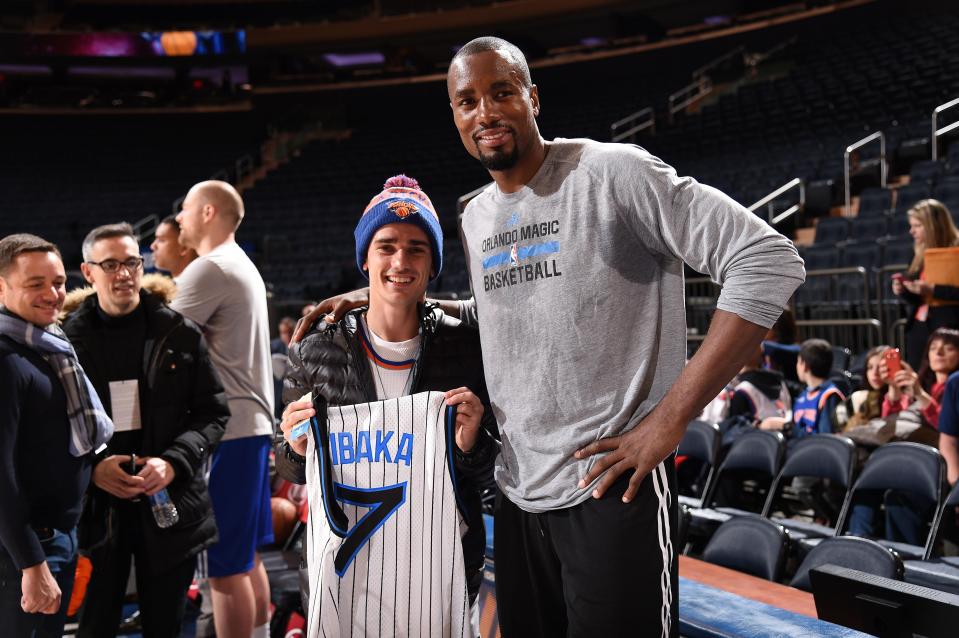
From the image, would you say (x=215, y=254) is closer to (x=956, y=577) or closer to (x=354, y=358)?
(x=354, y=358)

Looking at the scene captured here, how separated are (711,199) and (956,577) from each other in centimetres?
232

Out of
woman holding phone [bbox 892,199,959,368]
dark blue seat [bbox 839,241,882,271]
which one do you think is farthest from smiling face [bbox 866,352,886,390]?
dark blue seat [bbox 839,241,882,271]

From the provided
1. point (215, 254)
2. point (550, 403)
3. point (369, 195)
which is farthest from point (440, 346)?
point (369, 195)

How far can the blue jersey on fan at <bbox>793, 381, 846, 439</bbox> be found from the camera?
458 centimetres

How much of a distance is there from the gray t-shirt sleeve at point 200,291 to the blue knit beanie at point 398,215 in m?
1.20

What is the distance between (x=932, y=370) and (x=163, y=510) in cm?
365

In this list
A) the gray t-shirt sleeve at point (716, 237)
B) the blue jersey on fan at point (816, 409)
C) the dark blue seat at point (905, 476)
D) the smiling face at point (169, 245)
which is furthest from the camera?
the blue jersey on fan at point (816, 409)

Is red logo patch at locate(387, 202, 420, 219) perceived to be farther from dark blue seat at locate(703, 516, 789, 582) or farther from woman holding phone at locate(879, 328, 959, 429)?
woman holding phone at locate(879, 328, 959, 429)

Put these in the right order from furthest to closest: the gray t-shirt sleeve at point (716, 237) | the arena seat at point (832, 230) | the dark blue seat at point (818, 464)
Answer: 1. the arena seat at point (832, 230)
2. the dark blue seat at point (818, 464)
3. the gray t-shirt sleeve at point (716, 237)

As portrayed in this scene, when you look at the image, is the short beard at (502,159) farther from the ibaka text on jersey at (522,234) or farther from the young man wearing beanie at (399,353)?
the young man wearing beanie at (399,353)

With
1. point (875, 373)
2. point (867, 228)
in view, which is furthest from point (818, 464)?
point (867, 228)

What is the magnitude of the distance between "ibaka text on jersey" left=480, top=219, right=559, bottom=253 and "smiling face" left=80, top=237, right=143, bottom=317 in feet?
4.58

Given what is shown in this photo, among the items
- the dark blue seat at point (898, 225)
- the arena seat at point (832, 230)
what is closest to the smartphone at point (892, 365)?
the dark blue seat at point (898, 225)

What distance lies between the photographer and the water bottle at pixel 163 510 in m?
2.45
